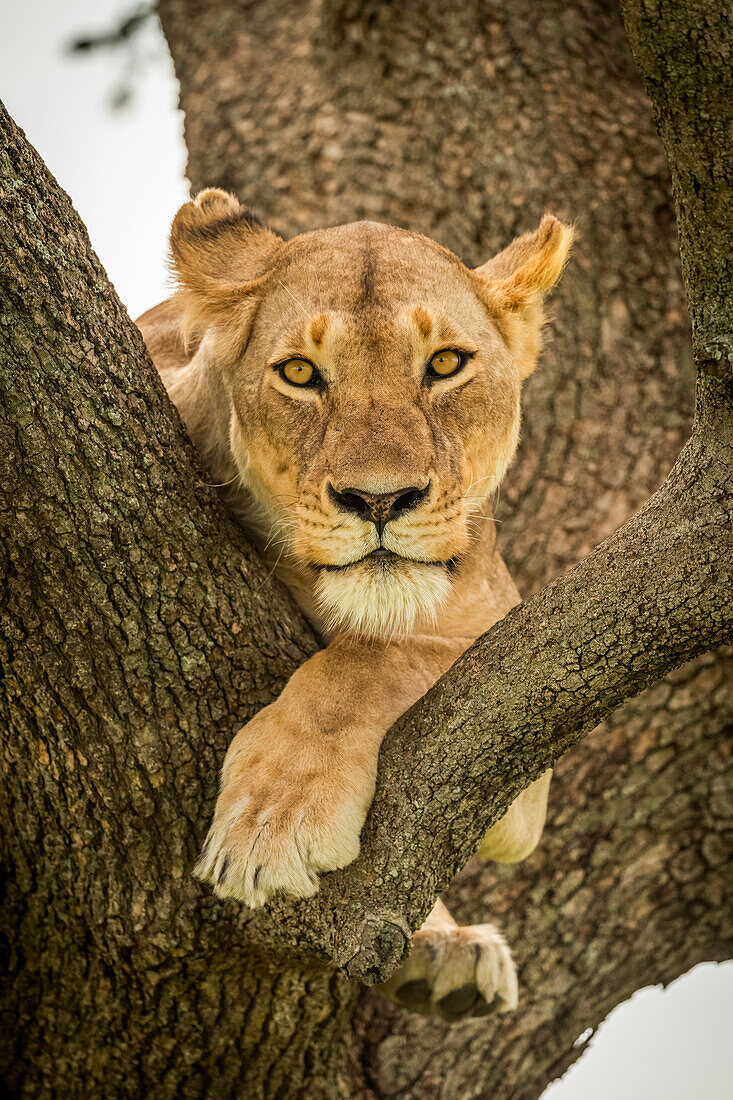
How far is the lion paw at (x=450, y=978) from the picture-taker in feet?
8.54

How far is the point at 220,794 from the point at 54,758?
324mm

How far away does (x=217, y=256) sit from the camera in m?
2.56

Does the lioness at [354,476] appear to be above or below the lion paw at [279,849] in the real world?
above

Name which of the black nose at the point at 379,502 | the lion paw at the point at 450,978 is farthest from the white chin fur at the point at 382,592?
the lion paw at the point at 450,978

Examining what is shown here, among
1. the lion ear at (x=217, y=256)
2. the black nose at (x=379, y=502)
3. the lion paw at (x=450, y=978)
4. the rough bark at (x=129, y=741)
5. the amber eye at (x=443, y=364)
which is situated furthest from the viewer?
the lion paw at (x=450, y=978)

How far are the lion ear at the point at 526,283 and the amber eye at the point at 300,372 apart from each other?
507 mm

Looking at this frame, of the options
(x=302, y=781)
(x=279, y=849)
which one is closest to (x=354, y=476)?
(x=302, y=781)

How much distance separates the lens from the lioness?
204 centimetres

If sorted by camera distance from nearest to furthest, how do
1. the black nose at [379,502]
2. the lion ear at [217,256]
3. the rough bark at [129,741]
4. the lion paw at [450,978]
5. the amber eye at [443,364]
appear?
the rough bark at [129,741] < the black nose at [379,502] < the amber eye at [443,364] < the lion ear at [217,256] < the lion paw at [450,978]

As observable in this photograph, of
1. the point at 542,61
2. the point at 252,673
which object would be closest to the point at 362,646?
the point at 252,673

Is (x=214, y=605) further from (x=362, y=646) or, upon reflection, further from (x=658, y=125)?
(x=658, y=125)

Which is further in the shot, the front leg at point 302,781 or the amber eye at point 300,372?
the amber eye at point 300,372

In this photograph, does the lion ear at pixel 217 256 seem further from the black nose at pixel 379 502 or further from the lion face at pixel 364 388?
the black nose at pixel 379 502

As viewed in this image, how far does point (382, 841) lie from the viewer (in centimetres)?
192
